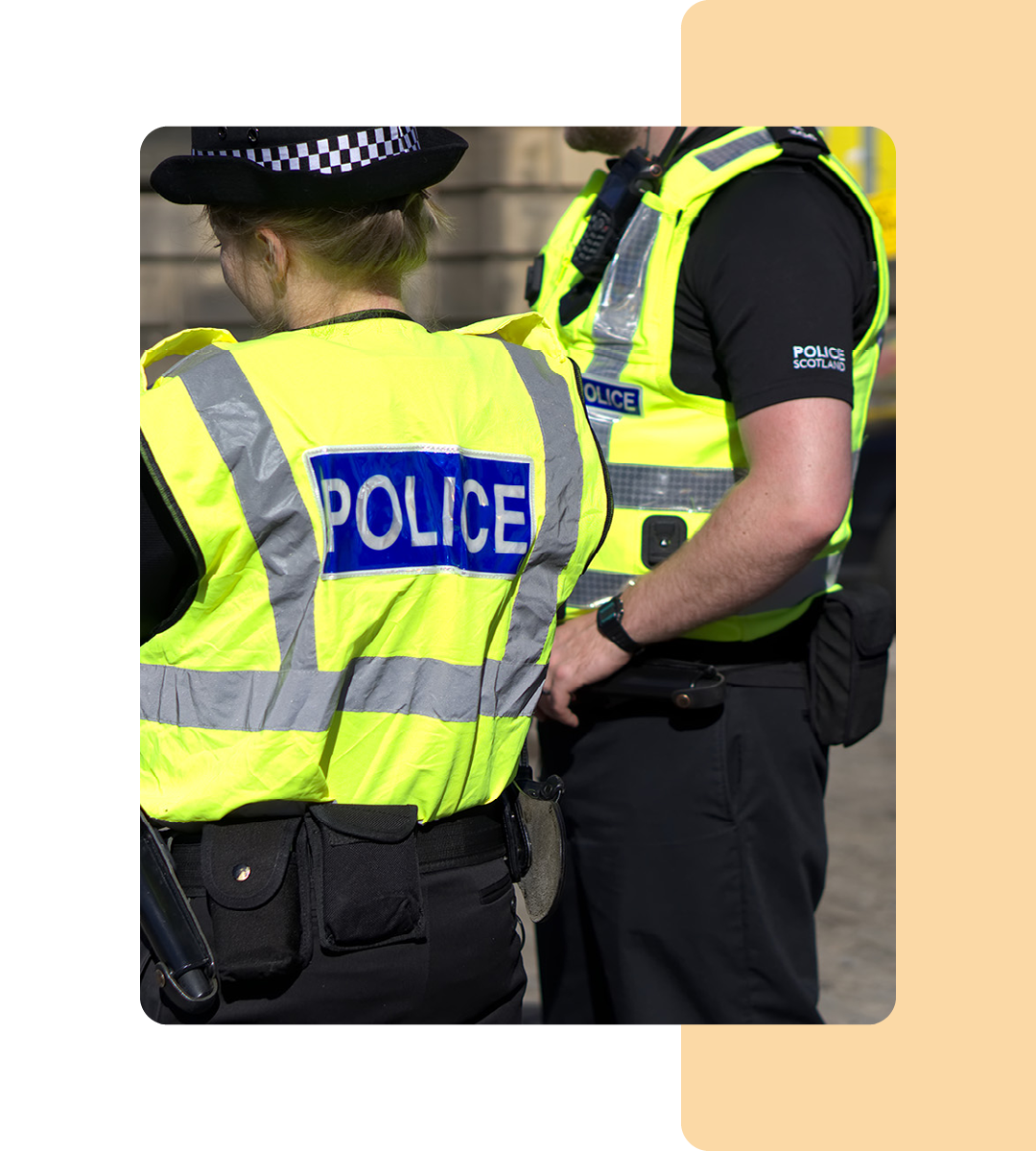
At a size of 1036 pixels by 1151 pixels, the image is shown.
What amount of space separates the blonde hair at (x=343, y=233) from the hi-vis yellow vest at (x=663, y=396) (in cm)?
64

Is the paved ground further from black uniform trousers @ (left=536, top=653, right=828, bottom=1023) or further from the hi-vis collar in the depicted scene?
the hi-vis collar

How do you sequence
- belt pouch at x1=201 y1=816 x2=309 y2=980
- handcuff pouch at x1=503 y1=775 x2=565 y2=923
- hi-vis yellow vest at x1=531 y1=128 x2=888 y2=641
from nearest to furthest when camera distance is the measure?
belt pouch at x1=201 y1=816 x2=309 y2=980
handcuff pouch at x1=503 y1=775 x2=565 y2=923
hi-vis yellow vest at x1=531 y1=128 x2=888 y2=641

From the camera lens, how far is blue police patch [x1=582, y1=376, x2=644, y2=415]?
2131 millimetres

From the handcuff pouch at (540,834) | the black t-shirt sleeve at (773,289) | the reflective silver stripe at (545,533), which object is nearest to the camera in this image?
the reflective silver stripe at (545,533)

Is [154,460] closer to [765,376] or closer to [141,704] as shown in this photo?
[141,704]

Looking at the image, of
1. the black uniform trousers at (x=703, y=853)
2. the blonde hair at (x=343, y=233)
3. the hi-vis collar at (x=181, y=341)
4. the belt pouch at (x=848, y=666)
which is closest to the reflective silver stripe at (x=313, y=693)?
the hi-vis collar at (x=181, y=341)

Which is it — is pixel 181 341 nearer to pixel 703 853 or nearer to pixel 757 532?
pixel 757 532

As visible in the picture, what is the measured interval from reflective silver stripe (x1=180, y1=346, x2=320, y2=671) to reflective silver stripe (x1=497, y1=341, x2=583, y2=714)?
31cm

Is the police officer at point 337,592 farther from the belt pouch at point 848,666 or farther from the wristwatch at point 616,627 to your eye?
the belt pouch at point 848,666

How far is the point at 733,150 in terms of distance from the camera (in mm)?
2031

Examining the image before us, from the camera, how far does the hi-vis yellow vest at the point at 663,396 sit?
6.72ft

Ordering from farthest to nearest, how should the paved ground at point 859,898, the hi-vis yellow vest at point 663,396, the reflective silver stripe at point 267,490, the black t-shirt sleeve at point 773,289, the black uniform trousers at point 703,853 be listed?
1. the paved ground at point 859,898
2. the black uniform trousers at point 703,853
3. the hi-vis yellow vest at point 663,396
4. the black t-shirt sleeve at point 773,289
5. the reflective silver stripe at point 267,490

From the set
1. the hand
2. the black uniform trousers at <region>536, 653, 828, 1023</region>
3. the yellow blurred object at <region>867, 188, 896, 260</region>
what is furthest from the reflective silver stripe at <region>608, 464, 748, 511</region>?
the yellow blurred object at <region>867, 188, 896, 260</region>

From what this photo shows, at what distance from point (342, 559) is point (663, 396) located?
0.89 meters
